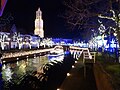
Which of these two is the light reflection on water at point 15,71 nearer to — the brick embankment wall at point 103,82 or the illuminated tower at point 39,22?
the brick embankment wall at point 103,82

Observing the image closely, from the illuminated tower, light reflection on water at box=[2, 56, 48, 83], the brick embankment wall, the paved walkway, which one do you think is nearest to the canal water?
light reflection on water at box=[2, 56, 48, 83]

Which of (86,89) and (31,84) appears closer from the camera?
(86,89)

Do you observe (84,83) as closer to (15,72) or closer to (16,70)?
(15,72)

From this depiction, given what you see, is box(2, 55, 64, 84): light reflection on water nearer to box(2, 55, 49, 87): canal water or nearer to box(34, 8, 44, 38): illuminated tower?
box(2, 55, 49, 87): canal water

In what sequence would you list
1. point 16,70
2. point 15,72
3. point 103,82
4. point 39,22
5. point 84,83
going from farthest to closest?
1. point 39,22
2. point 16,70
3. point 15,72
4. point 84,83
5. point 103,82

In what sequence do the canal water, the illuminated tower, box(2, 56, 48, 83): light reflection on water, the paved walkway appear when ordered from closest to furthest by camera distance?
the paved walkway → the canal water → box(2, 56, 48, 83): light reflection on water → the illuminated tower

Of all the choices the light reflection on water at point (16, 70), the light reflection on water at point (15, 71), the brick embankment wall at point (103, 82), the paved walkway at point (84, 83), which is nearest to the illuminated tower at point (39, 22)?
the light reflection on water at point (16, 70)

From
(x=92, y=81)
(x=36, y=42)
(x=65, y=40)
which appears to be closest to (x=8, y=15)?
(x=36, y=42)

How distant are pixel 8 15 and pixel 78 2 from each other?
5575cm

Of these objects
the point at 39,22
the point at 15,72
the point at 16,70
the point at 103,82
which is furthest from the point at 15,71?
the point at 39,22

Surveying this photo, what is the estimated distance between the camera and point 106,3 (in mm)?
24234

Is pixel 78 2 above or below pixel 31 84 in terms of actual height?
above

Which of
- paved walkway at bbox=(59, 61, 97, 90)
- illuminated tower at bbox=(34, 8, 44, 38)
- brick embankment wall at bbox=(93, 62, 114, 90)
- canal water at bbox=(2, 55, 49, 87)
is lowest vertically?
canal water at bbox=(2, 55, 49, 87)

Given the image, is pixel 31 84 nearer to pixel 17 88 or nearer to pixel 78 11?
pixel 17 88
